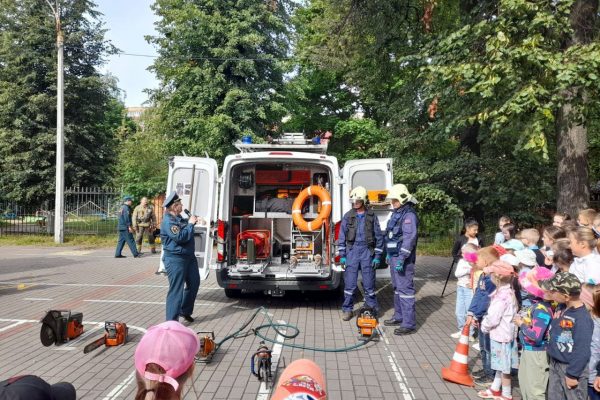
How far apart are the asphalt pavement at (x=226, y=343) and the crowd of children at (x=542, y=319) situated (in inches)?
22.3

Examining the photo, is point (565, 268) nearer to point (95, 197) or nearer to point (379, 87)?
point (379, 87)

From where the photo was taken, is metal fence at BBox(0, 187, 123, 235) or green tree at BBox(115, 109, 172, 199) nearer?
metal fence at BBox(0, 187, 123, 235)

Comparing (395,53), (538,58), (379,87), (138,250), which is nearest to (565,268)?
(538,58)

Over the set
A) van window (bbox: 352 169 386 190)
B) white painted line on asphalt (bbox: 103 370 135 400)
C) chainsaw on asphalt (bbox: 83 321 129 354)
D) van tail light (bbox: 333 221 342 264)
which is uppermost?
van window (bbox: 352 169 386 190)

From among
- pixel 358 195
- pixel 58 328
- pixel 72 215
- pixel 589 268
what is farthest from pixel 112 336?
pixel 72 215

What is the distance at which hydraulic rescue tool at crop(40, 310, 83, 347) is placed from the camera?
5633mm

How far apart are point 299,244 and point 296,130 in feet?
58.7

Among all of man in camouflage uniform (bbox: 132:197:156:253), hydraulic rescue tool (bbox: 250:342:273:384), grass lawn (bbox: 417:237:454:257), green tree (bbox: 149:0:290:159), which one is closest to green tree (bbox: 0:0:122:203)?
green tree (bbox: 149:0:290:159)

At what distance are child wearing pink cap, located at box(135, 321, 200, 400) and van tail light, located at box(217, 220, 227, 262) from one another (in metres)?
5.78

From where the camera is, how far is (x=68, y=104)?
23.2 meters

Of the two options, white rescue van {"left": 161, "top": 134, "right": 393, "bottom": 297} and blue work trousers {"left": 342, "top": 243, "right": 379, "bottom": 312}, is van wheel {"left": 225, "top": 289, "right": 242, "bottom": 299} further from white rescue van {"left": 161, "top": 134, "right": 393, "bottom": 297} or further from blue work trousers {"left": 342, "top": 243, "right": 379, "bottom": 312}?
blue work trousers {"left": 342, "top": 243, "right": 379, "bottom": 312}

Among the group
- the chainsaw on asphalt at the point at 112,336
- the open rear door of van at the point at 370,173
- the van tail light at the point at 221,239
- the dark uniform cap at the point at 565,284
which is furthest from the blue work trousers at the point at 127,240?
the dark uniform cap at the point at 565,284

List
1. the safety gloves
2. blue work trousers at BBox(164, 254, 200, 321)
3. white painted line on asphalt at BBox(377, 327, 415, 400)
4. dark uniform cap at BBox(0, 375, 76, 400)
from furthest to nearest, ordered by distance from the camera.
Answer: the safety gloves
blue work trousers at BBox(164, 254, 200, 321)
white painted line on asphalt at BBox(377, 327, 415, 400)
dark uniform cap at BBox(0, 375, 76, 400)

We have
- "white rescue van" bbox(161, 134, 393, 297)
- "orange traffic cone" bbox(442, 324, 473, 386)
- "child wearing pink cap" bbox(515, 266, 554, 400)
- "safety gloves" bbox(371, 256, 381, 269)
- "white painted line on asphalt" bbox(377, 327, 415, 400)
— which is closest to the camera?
"child wearing pink cap" bbox(515, 266, 554, 400)
